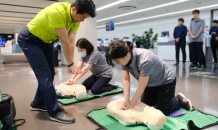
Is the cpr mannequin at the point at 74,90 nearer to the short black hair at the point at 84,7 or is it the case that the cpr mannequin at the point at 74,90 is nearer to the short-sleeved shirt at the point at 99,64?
the short-sleeved shirt at the point at 99,64

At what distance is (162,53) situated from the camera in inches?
332

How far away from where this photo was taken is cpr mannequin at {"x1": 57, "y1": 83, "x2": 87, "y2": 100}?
7.16ft

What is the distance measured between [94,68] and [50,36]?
1.12 m

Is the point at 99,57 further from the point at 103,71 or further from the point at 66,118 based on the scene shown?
the point at 66,118

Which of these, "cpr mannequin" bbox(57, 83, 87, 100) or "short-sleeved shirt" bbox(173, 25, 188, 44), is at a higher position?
"short-sleeved shirt" bbox(173, 25, 188, 44)

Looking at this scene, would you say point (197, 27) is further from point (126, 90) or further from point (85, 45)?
point (126, 90)

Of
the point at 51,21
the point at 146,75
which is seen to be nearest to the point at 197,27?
the point at 146,75

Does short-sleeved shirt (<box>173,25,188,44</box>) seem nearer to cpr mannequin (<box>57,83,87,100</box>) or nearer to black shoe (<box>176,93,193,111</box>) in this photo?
black shoe (<box>176,93,193,111</box>)

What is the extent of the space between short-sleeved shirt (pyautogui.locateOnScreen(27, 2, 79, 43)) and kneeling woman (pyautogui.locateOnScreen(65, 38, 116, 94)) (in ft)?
2.31

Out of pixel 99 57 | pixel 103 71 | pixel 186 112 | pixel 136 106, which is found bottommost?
pixel 186 112

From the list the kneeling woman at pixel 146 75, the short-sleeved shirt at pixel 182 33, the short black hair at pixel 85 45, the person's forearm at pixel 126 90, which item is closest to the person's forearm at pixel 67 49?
the kneeling woman at pixel 146 75

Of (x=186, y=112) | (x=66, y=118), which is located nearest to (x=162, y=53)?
(x=186, y=112)

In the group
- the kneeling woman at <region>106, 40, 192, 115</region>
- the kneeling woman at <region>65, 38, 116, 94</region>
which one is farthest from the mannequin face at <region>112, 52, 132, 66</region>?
the kneeling woman at <region>65, 38, 116, 94</region>

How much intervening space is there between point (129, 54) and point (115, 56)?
152 mm
